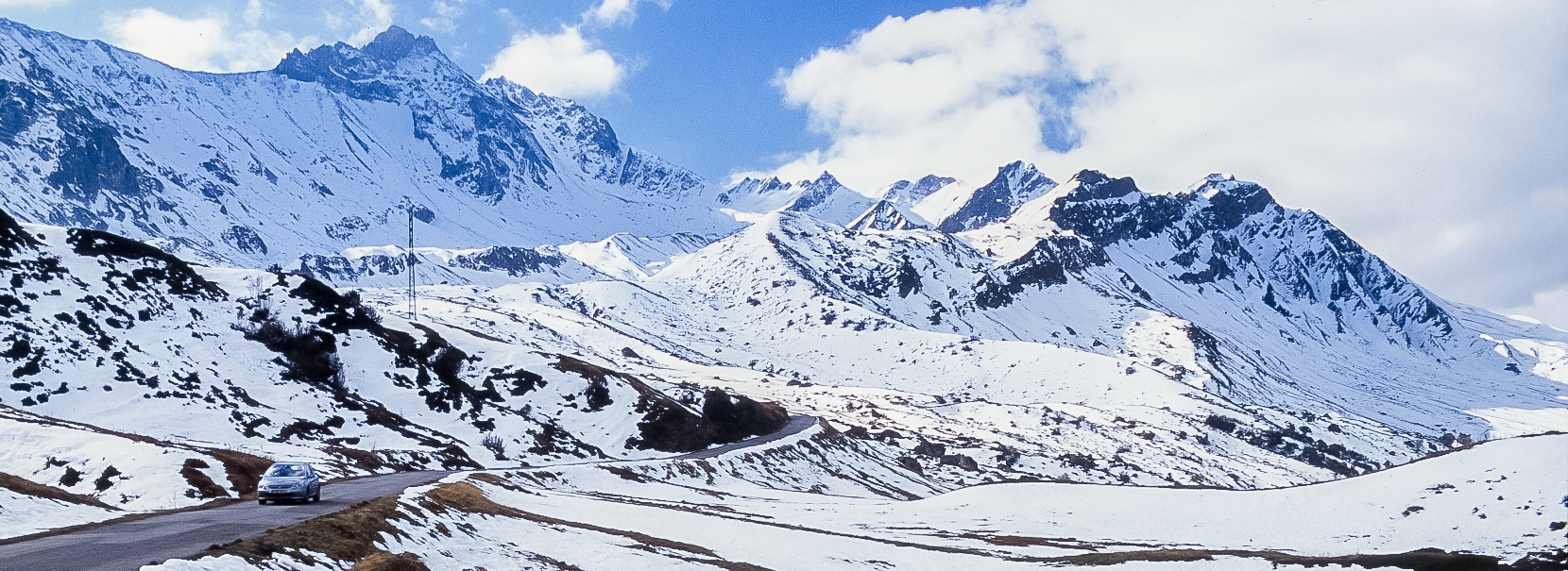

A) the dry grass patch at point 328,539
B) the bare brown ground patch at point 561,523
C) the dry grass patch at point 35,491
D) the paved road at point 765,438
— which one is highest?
the paved road at point 765,438

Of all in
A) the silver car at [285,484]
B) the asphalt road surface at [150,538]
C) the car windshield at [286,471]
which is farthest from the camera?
the car windshield at [286,471]

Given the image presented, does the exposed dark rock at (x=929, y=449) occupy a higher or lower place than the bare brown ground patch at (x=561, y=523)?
higher

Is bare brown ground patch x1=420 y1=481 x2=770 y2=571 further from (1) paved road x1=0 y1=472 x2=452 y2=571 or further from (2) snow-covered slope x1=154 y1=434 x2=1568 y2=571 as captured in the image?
(1) paved road x1=0 y1=472 x2=452 y2=571

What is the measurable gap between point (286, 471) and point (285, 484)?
2.50 feet

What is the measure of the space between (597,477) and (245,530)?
53.2 m

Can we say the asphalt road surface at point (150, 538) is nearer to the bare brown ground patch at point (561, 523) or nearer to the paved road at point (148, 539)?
the paved road at point (148, 539)

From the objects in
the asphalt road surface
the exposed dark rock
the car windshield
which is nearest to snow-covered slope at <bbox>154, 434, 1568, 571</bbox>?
the asphalt road surface

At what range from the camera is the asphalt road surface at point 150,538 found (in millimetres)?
19562

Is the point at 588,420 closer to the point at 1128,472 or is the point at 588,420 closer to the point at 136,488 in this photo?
the point at 136,488

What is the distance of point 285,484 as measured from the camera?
113 feet

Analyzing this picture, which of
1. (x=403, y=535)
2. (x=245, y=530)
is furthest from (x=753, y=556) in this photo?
(x=245, y=530)

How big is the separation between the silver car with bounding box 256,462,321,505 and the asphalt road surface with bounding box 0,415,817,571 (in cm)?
38

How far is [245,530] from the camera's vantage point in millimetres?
25078

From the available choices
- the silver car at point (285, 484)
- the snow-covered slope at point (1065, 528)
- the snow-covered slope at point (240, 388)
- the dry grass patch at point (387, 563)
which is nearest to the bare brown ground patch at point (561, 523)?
the snow-covered slope at point (1065, 528)
